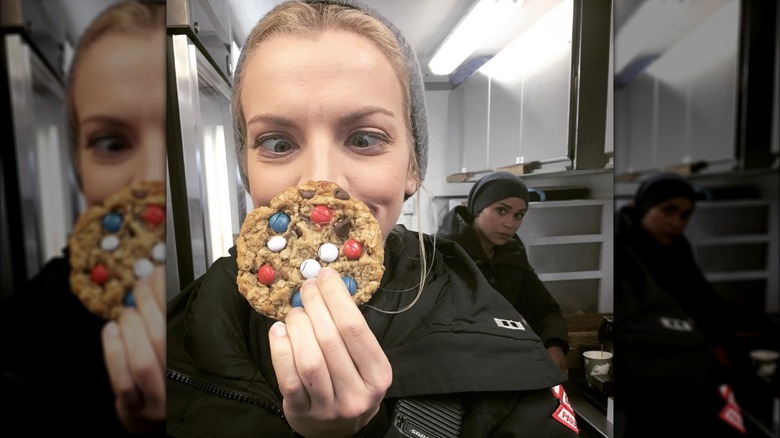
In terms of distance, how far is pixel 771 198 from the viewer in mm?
875

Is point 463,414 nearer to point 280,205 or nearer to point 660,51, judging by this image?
point 280,205

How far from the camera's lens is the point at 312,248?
86cm

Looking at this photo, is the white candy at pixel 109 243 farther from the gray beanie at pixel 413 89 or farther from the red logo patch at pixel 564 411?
the red logo patch at pixel 564 411

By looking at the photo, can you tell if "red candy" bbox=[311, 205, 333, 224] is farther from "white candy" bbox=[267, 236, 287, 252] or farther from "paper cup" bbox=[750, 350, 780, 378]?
"paper cup" bbox=[750, 350, 780, 378]

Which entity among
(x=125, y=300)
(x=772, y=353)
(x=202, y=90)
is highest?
(x=202, y=90)

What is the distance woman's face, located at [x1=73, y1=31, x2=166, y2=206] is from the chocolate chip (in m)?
0.31

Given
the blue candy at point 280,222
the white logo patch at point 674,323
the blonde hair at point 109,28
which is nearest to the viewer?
the blonde hair at point 109,28

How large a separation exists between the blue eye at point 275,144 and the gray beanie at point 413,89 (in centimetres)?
4

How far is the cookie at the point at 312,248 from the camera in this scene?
0.85 meters

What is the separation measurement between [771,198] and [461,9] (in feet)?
2.25

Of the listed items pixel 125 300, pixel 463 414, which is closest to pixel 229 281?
pixel 125 300

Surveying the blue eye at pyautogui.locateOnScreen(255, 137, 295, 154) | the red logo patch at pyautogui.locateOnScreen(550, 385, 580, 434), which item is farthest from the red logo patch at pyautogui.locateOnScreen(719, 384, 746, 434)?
the blue eye at pyautogui.locateOnScreen(255, 137, 295, 154)

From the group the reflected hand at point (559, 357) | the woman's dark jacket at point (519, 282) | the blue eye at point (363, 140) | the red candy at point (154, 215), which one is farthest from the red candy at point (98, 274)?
the reflected hand at point (559, 357)

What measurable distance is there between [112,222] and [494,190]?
2.26 feet
